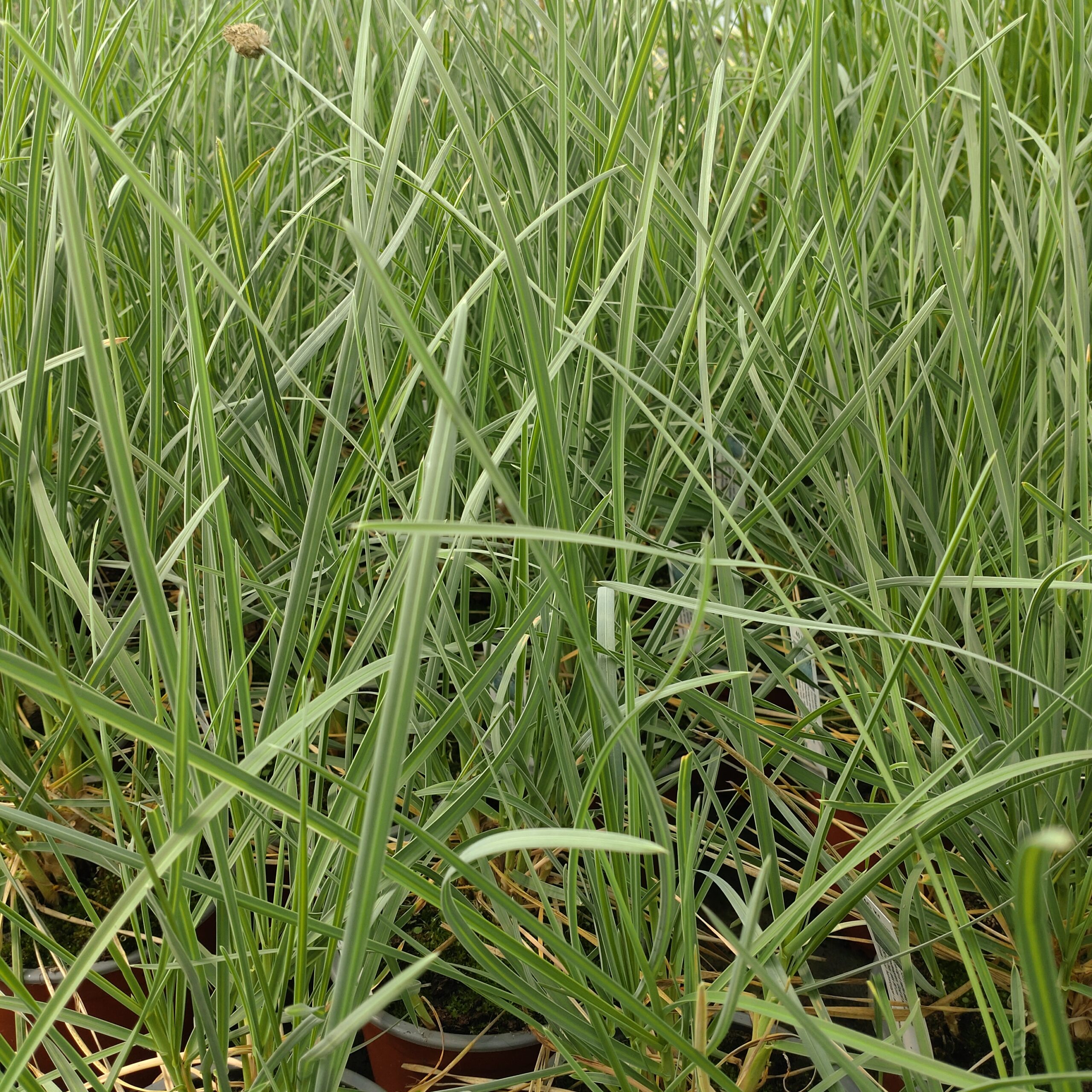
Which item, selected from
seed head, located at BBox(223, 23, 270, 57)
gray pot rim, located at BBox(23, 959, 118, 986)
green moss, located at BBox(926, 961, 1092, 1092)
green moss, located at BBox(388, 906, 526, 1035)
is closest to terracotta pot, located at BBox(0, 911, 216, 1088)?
gray pot rim, located at BBox(23, 959, 118, 986)

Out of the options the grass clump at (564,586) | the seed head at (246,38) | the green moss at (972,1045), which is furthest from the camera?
the seed head at (246,38)

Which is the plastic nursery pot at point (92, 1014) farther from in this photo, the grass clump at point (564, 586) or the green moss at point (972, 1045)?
the green moss at point (972, 1045)

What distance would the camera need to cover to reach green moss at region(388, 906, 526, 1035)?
0.46 metres

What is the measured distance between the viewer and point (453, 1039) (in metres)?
0.45

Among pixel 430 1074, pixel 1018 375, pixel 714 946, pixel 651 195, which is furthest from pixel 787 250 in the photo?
pixel 430 1074

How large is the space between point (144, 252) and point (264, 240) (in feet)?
0.32

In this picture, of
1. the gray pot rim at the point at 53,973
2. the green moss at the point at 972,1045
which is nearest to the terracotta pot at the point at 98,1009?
the gray pot rim at the point at 53,973

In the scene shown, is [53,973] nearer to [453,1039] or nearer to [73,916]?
[73,916]

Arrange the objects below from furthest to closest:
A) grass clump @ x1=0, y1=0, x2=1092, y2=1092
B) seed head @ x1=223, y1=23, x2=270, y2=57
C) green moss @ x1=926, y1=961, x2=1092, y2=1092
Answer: seed head @ x1=223, y1=23, x2=270, y2=57 < green moss @ x1=926, y1=961, x2=1092, y2=1092 < grass clump @ x1=0, y1=0, x2=1092, y2=1092

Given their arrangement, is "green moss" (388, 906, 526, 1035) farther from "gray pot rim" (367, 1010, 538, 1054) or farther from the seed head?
the seed head

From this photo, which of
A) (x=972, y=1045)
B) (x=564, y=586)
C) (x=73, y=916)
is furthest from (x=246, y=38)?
(x=972, y=1045)

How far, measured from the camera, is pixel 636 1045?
360 mm

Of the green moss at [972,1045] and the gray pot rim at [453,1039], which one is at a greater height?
the green moss at [972,1045]

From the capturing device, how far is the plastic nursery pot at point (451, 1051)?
0.45 metres
